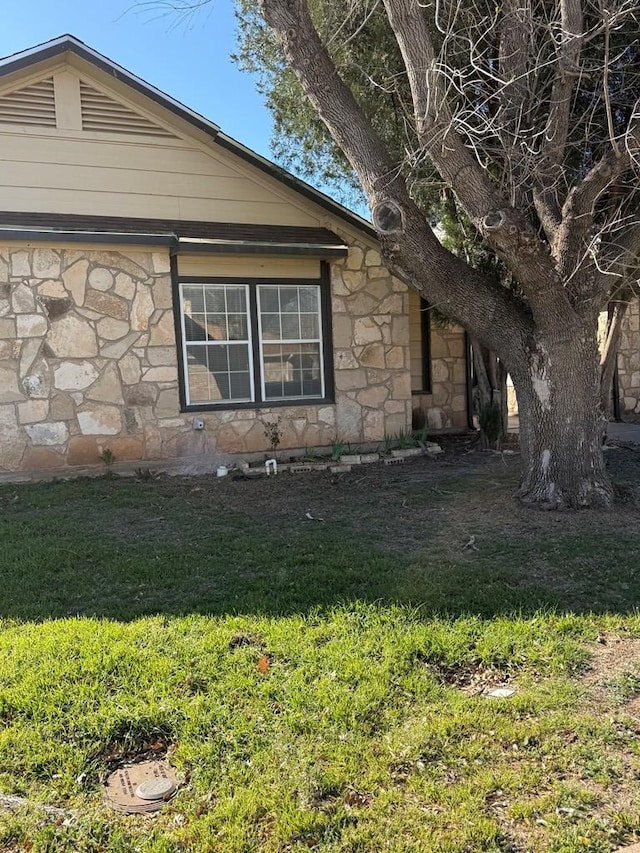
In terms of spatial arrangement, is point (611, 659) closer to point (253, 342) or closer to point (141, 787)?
point (141, 787)

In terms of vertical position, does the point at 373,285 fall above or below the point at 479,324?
above

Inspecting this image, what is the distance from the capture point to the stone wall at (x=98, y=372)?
7773 millimetres

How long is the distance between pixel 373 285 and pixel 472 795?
313 inches

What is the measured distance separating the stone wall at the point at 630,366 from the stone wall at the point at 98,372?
767cm

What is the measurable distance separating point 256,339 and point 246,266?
0.99 meters

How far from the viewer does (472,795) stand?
2.26m

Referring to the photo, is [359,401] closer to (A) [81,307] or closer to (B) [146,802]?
(A) [81,307]

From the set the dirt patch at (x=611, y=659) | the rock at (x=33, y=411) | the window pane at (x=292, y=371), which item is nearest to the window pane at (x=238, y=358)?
the window pane at (x=292, y=371)

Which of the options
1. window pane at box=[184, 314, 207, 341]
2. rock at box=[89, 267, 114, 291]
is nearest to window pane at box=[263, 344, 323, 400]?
window pane at box=[184, 314, 207, 341]

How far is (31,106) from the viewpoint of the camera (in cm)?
793

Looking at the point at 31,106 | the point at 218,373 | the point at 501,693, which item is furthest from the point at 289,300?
the point at 501,693

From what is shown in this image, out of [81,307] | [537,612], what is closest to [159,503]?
[81,307]

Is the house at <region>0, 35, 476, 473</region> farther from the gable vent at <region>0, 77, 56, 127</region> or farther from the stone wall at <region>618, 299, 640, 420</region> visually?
the stone wall at <region>618, 299, 640, 420</region>

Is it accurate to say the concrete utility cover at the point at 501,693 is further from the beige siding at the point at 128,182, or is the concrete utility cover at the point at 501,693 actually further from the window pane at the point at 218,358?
the beige siding at the point at 128,182
